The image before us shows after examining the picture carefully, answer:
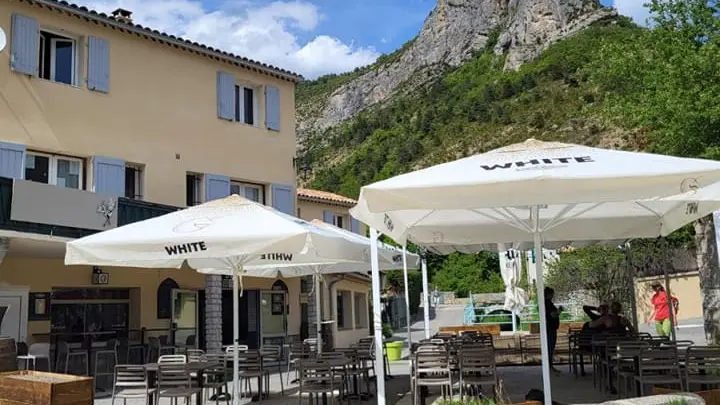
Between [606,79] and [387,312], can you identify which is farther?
[387,312]

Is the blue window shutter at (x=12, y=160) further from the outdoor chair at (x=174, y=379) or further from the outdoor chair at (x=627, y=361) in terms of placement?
the outdoor chair at (x=627, y=361)

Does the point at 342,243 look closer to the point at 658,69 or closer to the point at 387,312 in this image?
the point at 658,69

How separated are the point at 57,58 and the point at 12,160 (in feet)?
9.11

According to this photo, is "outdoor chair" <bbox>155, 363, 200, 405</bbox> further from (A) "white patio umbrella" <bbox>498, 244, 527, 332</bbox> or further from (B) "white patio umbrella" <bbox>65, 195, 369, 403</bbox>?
(A) "white patio umbrella" <bbox>498, 244, 527, 332</bbox>

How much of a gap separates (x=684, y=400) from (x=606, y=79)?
43.4 feet

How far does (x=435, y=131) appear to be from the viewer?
225ft

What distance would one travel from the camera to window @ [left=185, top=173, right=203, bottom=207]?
56.6ft

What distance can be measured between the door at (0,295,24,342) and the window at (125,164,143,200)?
3596 mm

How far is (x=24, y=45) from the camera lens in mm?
13727

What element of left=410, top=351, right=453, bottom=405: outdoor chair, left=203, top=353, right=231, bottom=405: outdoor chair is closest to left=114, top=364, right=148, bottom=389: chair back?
left=203, top=353, right=231, bottom=405: outdoor chair

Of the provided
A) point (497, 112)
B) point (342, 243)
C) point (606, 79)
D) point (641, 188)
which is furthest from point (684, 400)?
point (497, 112)

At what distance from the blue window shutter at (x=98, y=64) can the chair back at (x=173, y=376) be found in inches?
348

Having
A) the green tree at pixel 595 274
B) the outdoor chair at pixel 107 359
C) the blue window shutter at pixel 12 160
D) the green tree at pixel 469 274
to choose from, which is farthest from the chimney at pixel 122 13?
the green tree at pixel 469 274

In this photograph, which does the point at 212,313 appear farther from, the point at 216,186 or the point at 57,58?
the point at 57,58
